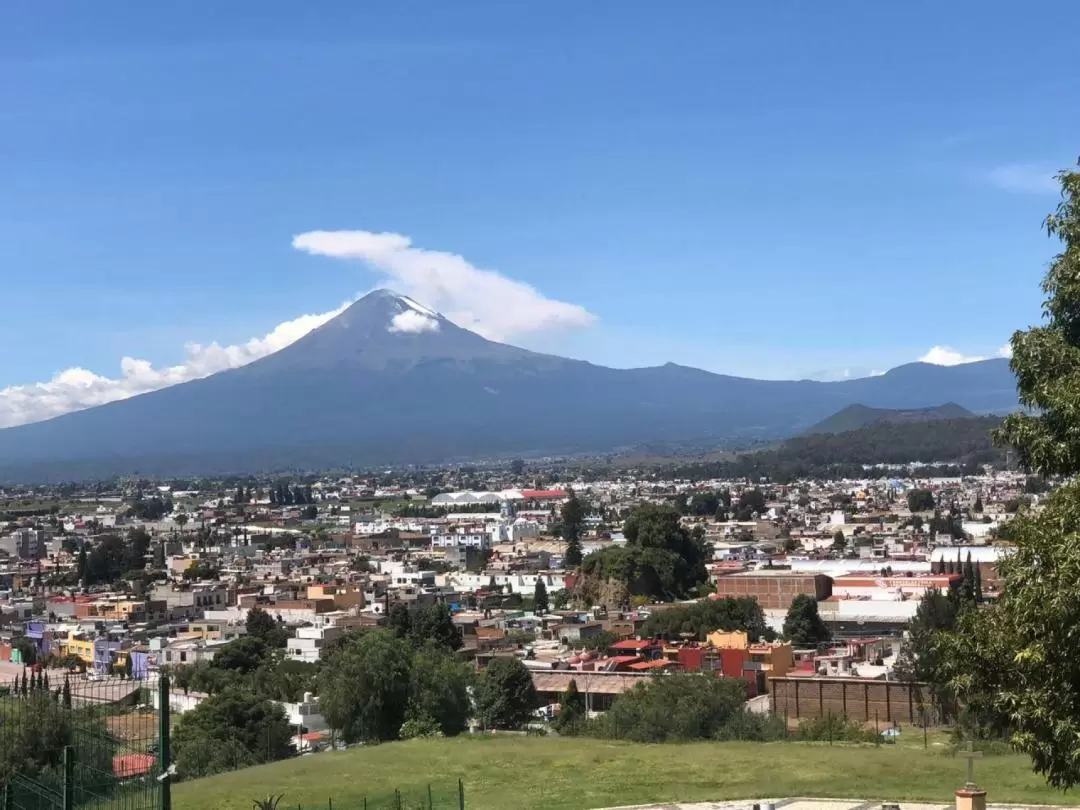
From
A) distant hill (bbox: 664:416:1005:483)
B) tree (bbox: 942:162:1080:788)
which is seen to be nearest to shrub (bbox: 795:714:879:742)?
tree (bbox: 942:162:1080:788)

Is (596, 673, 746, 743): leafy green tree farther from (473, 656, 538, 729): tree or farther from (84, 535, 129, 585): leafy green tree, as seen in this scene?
(84, 535, 129, 585): leafy green tree

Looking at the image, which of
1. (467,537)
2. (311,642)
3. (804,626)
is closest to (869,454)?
(467,537)

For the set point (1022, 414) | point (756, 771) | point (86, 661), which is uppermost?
point (1022, 414)

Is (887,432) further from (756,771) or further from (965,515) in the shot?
(756,771)

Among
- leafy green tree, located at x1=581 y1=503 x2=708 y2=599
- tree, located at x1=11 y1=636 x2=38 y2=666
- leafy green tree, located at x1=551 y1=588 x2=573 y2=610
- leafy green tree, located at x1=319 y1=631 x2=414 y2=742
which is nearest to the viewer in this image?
leafy green tree, located at x1=319 y1=631 x2=414 y2=742

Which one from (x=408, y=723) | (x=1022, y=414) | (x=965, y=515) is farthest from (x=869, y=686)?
(x=965, y=515)

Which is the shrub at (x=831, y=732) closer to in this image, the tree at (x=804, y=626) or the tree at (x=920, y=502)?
the tree at (x=804, y=626)

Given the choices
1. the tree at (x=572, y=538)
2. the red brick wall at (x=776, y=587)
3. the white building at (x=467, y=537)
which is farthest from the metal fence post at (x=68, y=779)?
the white building at (x=467, y=537)
